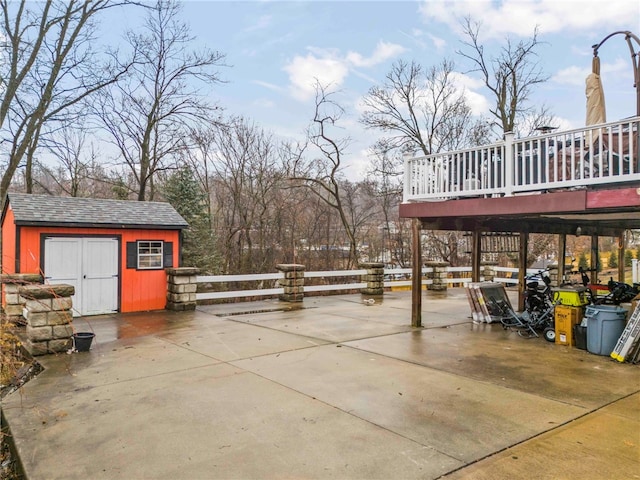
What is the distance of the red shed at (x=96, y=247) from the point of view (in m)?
8.88

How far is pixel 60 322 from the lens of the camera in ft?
21.1

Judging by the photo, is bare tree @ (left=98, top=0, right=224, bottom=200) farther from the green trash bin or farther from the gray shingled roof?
the green trash bin

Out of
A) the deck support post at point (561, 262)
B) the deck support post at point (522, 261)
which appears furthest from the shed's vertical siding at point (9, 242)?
the deck support post at point (561, 262)

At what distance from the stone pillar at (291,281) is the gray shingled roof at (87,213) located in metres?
3.19

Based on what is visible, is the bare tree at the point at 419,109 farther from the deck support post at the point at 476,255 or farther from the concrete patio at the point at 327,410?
the concrete patio at the point at 327,410

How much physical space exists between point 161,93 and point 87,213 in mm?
9901

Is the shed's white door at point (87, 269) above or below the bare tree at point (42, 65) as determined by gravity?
below

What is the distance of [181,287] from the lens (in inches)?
405

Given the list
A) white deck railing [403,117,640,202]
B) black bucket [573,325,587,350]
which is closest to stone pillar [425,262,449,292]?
white deck railing [403,117,640,202]

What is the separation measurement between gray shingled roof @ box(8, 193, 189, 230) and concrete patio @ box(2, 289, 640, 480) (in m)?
3.25

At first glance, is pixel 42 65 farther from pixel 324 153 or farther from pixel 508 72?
pixel 508 72

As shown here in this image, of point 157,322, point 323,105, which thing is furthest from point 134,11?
point 157,322

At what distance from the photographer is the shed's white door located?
910cm

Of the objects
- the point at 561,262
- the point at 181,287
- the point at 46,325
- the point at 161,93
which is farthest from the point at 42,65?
the point at 561,262
